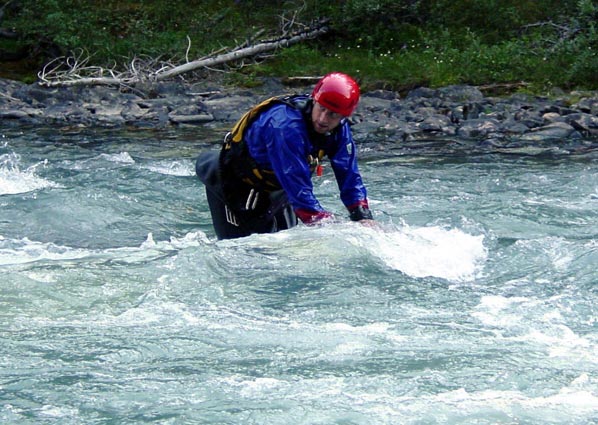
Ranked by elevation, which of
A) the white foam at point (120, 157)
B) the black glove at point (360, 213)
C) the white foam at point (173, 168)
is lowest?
the white foam at point (173, 168)

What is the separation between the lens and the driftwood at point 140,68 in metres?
16.7

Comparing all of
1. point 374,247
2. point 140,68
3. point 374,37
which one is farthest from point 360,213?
point 374,37

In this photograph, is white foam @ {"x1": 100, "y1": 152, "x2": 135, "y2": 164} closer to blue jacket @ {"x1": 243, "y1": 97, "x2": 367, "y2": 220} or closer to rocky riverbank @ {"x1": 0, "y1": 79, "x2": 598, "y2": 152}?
rocky riverbank @ {"x1": 0, "y1": 79, "x2": 598, "y2": 152}

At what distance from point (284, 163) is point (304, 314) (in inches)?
36.4

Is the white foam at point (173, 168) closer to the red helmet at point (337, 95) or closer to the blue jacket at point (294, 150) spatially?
the blue jacket at point (294, 150)

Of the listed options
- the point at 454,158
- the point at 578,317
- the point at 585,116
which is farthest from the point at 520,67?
the point at 578,317

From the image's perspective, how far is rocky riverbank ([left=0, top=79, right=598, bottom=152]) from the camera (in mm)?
13461

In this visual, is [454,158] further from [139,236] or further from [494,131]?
[139,236]

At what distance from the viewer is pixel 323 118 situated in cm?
602

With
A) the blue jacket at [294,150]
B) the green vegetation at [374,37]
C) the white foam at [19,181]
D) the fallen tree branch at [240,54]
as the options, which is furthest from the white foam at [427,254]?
the fallen tree branch at [240,54]

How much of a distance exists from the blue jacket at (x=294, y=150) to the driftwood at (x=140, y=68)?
10.6 meters

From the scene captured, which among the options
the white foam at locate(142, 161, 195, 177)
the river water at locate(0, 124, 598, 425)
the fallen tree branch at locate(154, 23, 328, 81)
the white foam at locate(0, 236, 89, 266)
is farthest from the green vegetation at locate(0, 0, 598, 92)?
the white foam at locate(0, 236, 89, 266)

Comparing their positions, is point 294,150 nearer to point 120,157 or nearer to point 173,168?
point 173,168

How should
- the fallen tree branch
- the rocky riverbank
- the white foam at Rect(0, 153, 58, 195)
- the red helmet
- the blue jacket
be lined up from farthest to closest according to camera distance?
the fallen tree branch < the rocky riverbank < the white foam at Rect(0, 153, 58, 195) < the blue jacket < the red helmet
